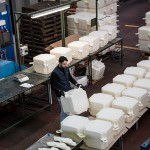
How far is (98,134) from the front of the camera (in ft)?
23.2

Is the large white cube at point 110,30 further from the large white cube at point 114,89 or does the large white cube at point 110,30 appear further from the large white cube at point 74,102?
the large white cube at point 74,102

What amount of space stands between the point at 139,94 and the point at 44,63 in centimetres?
275

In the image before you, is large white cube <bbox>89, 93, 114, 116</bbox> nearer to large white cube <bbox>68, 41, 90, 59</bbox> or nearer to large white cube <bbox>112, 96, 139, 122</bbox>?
large white cube <bbox>112, 96, 139, 122</bbox>

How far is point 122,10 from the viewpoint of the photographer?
2047 cm

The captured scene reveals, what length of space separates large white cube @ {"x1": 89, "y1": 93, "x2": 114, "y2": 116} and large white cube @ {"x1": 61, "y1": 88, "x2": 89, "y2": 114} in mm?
168

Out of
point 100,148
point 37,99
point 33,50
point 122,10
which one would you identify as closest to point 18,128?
point 37,99

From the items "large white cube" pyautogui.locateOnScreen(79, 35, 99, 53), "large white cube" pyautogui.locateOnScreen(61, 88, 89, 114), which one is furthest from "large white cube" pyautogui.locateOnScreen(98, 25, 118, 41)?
"large white cube" pyautogui.locateOnScreen(61, 88, 89, 114)

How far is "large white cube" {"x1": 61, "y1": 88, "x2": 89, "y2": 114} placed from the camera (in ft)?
26.8

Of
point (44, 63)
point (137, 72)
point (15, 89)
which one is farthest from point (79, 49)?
point (15, 89)

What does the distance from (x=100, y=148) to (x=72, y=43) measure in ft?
15.4

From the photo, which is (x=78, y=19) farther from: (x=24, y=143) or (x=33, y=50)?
(x=24, y=143)

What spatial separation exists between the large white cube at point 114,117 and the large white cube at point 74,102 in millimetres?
576

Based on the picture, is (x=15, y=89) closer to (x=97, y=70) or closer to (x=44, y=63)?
(x=44, y=63)

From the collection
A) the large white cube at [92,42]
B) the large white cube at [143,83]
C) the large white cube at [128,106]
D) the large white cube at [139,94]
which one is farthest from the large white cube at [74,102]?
the large white cube at [92,42]
